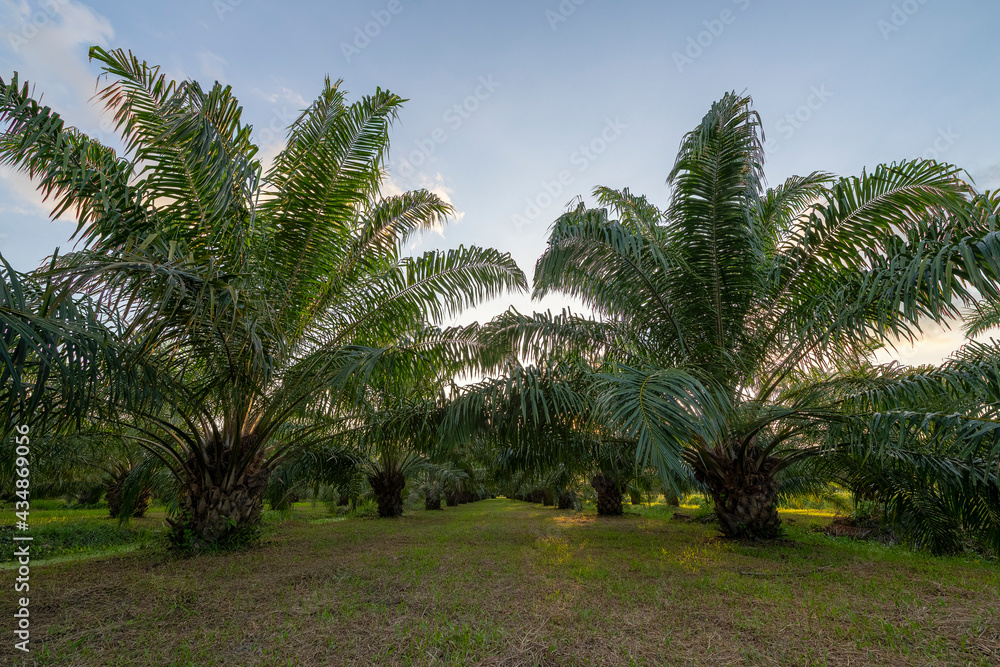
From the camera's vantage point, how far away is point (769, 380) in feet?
19.3

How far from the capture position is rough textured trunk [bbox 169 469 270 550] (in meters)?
5.72

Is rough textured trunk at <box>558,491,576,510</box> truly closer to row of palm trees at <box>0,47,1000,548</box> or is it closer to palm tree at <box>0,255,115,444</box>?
row of palm trees at <box>0,47,1000,548</box>

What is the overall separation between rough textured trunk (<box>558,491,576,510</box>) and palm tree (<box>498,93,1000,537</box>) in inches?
564

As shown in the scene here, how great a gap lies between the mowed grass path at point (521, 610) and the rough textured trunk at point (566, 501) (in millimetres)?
15435

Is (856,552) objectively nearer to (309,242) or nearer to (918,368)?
(918,368)

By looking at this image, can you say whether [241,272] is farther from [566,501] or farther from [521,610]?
[566,501]

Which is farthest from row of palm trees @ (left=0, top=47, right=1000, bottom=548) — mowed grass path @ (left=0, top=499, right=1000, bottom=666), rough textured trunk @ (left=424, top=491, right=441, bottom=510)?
rough textured trunk @ (left=424, top=491, right=441, bottom=510)

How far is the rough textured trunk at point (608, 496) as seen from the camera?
1383cm

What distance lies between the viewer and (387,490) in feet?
44.5

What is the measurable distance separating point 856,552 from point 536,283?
571cm

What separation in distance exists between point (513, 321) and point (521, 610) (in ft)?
12.0

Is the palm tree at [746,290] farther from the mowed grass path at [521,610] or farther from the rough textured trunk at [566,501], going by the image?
the rough textured trunk at [566,501]

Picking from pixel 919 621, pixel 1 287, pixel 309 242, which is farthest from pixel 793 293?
pixel 1 287

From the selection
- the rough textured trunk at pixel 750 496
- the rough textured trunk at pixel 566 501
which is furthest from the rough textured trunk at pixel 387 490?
the rough textured trunk at pixel 750 496
